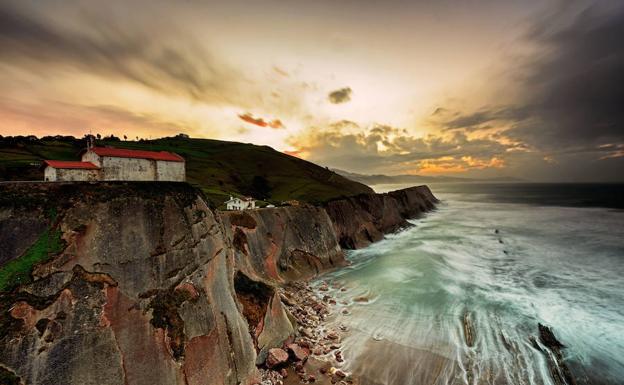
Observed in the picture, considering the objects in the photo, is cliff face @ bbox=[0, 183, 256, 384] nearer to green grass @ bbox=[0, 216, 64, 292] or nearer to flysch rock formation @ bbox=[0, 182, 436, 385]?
flysch rock formation @ bbox=[0, 182, 436, 385]

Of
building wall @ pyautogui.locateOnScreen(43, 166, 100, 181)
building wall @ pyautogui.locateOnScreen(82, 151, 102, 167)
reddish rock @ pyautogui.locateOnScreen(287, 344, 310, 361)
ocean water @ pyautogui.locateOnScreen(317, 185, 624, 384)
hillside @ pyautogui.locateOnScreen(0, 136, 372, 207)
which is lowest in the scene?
ocean water @ pyautogui.locateOnScreen(317, 185, 624, 384)

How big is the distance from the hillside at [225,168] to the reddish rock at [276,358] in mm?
12007

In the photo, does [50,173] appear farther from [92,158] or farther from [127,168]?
[127,168]

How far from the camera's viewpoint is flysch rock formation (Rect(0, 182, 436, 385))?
1034 centimetres

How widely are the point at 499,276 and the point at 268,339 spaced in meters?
31.5

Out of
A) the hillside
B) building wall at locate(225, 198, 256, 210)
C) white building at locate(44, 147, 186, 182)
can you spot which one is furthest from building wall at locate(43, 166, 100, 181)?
building wall at locate(225, 198, 256, 210)

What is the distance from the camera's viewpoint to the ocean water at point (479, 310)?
17.5 metres

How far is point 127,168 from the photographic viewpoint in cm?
1858

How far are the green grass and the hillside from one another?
36.1 ft

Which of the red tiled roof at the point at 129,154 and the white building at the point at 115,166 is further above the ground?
the red tiled roof at the point at 129,154

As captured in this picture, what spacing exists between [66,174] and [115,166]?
2509 mm

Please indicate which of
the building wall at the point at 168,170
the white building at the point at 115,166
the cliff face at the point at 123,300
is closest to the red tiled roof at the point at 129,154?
the white building at the point at 115,166

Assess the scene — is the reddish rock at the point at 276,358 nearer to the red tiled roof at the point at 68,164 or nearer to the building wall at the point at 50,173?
the red tiled roof at the point at 68,164

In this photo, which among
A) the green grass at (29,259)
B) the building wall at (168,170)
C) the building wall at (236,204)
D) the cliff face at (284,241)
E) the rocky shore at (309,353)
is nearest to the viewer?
the green grass at (29,259)
